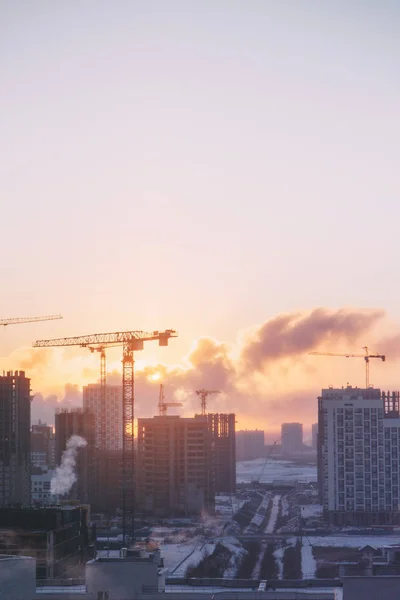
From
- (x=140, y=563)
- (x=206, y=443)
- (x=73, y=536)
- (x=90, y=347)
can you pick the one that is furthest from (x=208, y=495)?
(x=140, y=563)

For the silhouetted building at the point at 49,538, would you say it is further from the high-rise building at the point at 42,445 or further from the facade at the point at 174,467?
the high-rise building at the point at 42,445

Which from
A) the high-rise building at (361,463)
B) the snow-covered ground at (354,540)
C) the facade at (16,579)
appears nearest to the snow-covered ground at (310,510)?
the high-rise building at (361,463)

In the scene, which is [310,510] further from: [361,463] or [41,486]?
[41,486]

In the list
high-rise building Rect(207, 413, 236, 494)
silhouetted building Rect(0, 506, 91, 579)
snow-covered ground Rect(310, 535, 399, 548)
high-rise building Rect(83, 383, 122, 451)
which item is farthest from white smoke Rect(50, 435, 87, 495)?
high-rise building Rect(83, 383, 122, 451)

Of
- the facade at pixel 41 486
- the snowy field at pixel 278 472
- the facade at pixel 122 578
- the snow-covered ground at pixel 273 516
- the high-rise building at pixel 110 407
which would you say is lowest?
the snowy field at pixel 278 472

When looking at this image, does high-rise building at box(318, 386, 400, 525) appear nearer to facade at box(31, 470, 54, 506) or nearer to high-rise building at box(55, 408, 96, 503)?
high-rise building at box(55, 408, 96, 503)

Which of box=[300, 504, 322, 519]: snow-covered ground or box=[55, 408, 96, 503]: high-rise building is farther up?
box=[55, 408, 96, 503]: high-rise building
